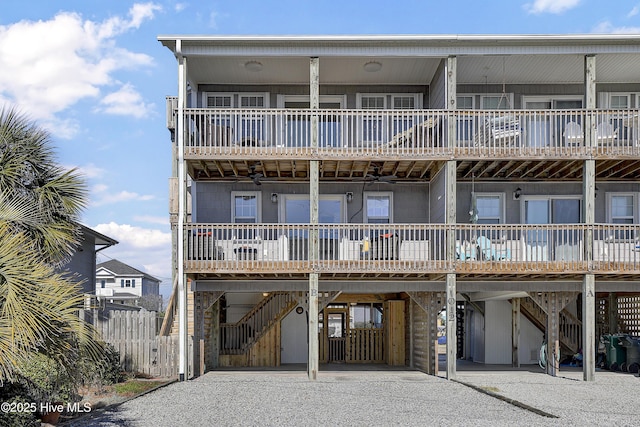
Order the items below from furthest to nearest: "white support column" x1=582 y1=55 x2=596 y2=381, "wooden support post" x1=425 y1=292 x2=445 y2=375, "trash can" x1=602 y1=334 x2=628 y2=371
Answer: "trash can" x1=602 y1=334 x2=628 y2=371 → "wooden support post" x1=425 y1=292 x2=445 y2=375 → "white support column" x1=582 y1=55 x2=596 y2=381

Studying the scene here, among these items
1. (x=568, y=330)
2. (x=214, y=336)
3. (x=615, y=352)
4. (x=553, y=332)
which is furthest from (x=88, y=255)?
(x=615, y=352)

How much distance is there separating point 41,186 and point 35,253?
11.5ft

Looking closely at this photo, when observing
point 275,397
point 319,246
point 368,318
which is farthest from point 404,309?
point 275,397

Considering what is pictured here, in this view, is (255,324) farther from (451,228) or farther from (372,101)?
(372,101)

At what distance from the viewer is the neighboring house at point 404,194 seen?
715 inches

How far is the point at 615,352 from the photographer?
2089 centimetres

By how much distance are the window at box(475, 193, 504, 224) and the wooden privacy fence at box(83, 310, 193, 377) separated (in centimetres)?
966

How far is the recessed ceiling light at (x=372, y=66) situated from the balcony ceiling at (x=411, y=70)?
0.11 m

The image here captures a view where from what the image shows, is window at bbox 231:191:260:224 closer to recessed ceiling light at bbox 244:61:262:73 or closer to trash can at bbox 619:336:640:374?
recessed ceiling light at bbox 244:61:262:73

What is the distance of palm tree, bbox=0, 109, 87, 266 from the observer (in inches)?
423

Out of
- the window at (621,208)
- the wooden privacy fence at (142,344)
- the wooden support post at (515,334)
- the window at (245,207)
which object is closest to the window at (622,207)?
the window at (621,208)

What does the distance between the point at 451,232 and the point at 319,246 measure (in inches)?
144

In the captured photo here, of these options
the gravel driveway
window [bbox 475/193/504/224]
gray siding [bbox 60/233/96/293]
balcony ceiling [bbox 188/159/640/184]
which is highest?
balcony ceiling [bbox 188/159/640/184]

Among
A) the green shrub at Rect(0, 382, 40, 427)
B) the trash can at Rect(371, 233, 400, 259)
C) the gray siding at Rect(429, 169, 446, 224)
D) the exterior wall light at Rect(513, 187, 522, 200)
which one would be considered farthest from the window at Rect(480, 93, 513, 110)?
the green shrub at Rect(0, 382, 40, 427)
